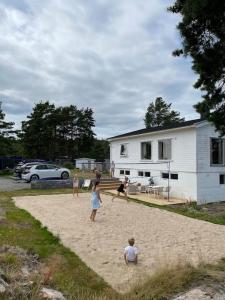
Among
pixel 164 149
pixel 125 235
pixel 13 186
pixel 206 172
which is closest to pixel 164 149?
pixel 164 149

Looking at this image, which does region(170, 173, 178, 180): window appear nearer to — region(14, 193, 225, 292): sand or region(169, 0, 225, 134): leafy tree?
region(14, 193, 225, 292): sand

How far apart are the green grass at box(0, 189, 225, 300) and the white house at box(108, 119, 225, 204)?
11972 mm

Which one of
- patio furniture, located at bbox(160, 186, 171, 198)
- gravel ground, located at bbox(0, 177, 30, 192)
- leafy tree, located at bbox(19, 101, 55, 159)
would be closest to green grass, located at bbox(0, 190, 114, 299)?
gravel ground, located at bbox(0, 177, 30, 192)

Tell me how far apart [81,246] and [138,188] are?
51.1ft

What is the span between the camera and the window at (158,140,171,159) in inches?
1053

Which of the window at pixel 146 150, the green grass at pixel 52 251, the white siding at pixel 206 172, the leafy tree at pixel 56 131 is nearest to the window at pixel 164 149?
the window at pixel 146 150

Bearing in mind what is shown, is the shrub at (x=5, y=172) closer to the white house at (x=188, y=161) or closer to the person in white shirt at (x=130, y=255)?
the white house at (x=188, y=161)

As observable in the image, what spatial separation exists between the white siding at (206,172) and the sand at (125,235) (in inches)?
216

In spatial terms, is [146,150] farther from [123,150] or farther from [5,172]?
[5,172]

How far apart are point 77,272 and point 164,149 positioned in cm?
1909

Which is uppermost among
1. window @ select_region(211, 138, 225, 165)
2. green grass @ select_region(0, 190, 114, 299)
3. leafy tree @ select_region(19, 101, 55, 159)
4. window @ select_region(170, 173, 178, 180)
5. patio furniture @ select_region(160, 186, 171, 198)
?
leafy tree @ select_region(19, 101, 55, 159)

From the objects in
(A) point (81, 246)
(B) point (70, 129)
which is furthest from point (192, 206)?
(B) point (70, 129)

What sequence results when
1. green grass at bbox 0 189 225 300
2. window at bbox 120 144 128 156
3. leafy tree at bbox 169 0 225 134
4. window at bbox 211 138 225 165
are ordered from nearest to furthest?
green grass at bbox 0 189 225 300 < leafy tree at bbox 169 0 225 134 < window at bbox 211 138 225 165 < window at bbox 120 144 128 156

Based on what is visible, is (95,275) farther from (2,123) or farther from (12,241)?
(2,123)
